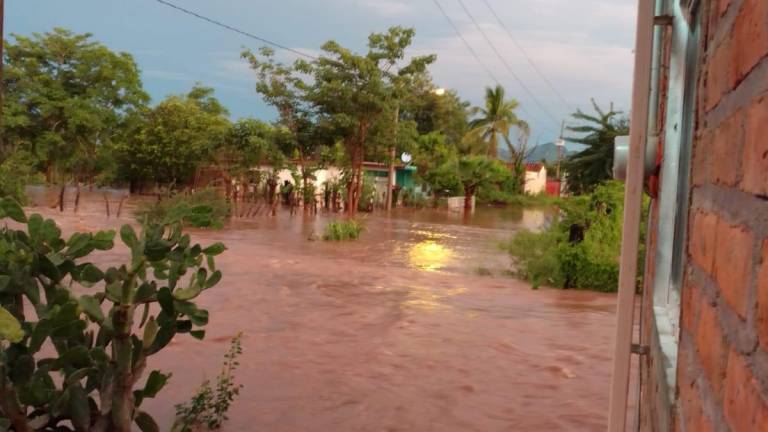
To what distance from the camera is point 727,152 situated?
886 mm

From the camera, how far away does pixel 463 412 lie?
5461mm

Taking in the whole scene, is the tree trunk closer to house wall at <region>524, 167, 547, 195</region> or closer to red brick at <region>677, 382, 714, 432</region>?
house wall at <region>524, 167, 547, 195</region>

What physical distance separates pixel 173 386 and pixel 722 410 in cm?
549

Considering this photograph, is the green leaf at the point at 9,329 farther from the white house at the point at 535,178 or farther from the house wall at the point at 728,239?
the white house at the point at 535,178

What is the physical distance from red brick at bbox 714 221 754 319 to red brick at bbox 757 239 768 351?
51mm

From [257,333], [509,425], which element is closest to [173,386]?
[257,333]

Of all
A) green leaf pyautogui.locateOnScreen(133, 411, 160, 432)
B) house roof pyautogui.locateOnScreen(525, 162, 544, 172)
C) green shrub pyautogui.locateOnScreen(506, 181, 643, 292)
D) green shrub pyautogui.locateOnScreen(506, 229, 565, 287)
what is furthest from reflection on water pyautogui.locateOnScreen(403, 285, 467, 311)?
house roof pyautogui.locateOnScreen(525, 162, 544, 172)

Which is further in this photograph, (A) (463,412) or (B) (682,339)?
(A) (463,412)

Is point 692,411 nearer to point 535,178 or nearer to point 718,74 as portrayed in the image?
point 718,74

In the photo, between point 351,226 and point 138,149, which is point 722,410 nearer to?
point 351,226

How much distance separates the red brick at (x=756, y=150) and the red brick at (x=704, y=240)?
0.20m

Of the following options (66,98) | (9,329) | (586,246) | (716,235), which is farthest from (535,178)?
(716,235)

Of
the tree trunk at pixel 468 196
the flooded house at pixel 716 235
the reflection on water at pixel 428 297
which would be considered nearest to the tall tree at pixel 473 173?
the tree trunk at pixel 468 196

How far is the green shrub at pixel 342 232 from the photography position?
18469 millimetres
